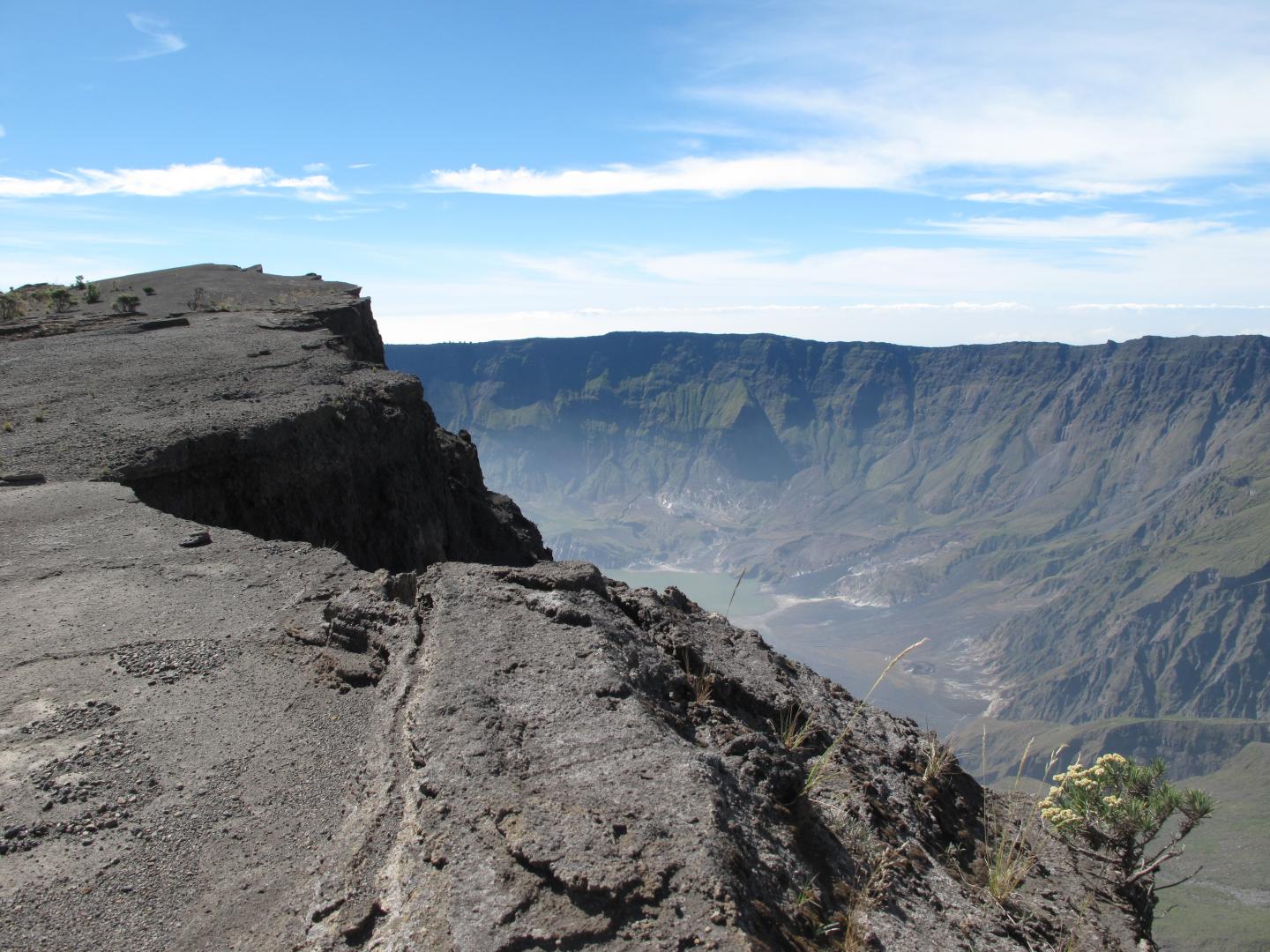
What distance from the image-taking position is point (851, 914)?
14.7 feet

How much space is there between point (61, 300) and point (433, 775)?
90.0 ft

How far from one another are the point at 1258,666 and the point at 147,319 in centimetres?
22594

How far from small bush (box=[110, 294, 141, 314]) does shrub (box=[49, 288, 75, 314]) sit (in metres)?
1.40

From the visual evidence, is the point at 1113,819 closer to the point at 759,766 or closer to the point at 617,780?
the point at 759,766

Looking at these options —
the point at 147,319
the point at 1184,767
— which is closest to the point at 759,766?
the point at 147,319

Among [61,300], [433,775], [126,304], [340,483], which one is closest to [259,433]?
[340,483]

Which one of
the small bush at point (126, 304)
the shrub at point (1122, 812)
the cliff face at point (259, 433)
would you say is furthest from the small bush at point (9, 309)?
the shrub at point (1122, 812)

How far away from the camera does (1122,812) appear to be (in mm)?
6457

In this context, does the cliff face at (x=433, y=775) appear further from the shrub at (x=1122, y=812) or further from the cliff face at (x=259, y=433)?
the cliff face at (x=259, y=433)

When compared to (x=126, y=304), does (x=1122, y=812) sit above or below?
below

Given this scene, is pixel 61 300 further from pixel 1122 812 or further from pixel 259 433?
pixel 1122 812

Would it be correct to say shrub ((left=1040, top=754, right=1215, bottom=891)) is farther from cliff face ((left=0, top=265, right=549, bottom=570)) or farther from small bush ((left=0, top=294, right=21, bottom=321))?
small bush ((left=0, top=294, right=21, bottom=321))

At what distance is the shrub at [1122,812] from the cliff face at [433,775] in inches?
12.3

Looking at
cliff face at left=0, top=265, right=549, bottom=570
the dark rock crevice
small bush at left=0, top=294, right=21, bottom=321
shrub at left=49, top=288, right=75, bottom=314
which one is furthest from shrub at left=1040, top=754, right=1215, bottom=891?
shrub at left=49, top=288, right=75, bottom=314
